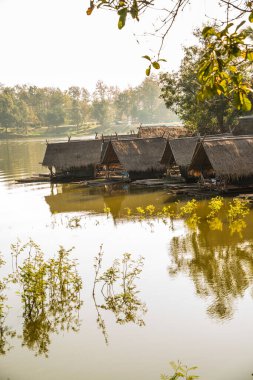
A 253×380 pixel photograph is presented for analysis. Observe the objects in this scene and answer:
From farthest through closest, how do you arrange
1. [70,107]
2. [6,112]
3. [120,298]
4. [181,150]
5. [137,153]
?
1. [70,107]
2. [6,112]
3. [137,153]
4. [181,150]
5. [120,298]

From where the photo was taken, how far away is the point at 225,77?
4.20 m

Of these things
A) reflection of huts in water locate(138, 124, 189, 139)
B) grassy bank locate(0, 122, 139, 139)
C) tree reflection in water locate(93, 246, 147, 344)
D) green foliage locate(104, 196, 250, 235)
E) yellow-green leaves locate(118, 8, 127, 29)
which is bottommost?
tree reflection in water locate(93, 246, 147, 344)

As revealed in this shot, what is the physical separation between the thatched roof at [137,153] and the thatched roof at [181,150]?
147 cm

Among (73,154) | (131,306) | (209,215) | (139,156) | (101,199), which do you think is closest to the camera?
(131,306)

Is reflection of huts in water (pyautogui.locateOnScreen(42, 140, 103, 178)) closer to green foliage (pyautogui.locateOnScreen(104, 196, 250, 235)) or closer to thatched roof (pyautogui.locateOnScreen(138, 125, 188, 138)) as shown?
thatched roof (pyautogui.locateOnScreen(138, 125, 188, 138))

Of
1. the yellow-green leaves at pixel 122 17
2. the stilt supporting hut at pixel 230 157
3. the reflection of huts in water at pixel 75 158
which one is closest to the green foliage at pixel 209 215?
the stilt supporting hut at pixel 230 157

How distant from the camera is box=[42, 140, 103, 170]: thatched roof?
1232 inches

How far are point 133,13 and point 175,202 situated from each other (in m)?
16.3

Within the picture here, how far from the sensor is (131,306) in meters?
9.80

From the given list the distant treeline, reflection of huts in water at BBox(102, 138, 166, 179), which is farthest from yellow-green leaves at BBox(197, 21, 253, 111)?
the distant treeline

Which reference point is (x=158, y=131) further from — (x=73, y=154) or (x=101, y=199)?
(x=101, y=199)

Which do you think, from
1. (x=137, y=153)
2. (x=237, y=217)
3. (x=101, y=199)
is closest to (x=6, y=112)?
(x=137, y=153)

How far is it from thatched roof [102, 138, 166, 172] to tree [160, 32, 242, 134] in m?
6.13

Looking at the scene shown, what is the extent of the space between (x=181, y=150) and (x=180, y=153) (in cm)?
26
